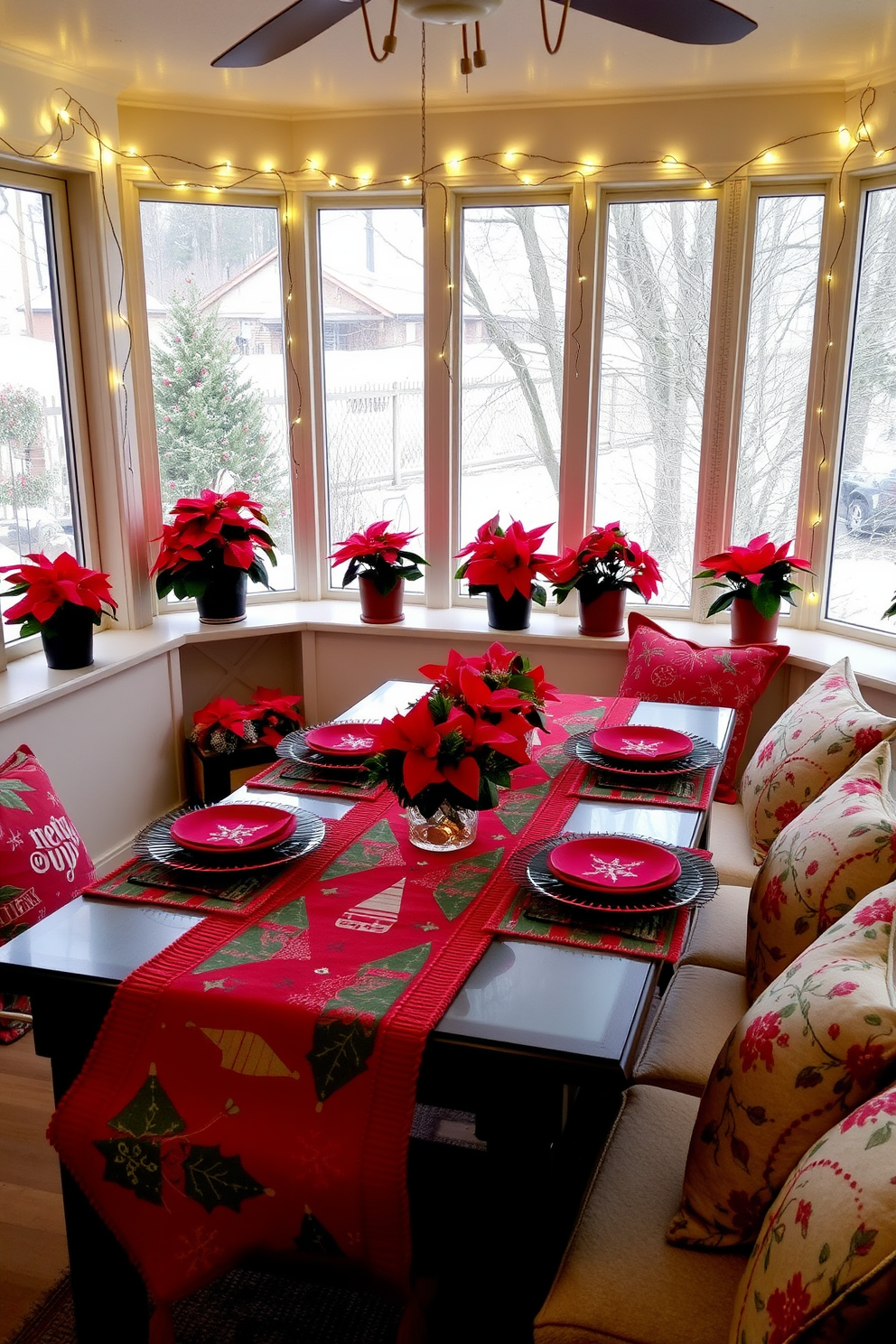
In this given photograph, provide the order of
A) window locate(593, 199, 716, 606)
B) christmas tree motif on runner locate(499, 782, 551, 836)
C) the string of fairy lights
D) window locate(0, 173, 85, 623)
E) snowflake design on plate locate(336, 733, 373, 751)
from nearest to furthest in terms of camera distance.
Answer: christmas tree motif on runner locate(499, 782, 551, 836) < snowflake design on plate locate(336, 733, 373, 751) < window locate(0, 173, 85, 623) < the string of fairy lights < window locate(593, 199, 716, 606)

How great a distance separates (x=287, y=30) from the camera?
2.07 m

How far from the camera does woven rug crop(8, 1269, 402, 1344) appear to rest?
71.4 inches

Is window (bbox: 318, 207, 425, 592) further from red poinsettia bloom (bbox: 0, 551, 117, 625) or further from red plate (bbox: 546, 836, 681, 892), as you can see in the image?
red plate (bbox: 546, 836, 681, 892)

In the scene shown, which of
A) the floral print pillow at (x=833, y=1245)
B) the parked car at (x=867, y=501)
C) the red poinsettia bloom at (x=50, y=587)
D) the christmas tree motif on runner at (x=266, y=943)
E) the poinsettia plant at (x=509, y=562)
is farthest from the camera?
the poinsettia plant at (x=509, y=562)

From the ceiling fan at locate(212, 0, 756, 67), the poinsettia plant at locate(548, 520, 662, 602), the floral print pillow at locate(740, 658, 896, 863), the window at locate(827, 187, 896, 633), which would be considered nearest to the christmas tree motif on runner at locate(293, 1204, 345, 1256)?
the floral print pillow at locate(740, 658, 896, 863)

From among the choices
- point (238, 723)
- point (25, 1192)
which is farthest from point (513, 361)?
point (25, 1192)

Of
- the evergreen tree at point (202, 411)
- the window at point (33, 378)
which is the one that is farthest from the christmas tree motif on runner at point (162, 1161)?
the evergreen tree at point (202, 411)

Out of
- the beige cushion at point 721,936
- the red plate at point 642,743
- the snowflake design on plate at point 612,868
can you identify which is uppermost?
the red plate at point 642,743

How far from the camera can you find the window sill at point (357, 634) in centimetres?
326

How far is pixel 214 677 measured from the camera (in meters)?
4.14

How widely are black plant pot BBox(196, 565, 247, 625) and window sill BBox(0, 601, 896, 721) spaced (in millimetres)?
62

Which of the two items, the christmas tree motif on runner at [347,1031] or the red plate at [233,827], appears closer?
the christmas tree motif on runner at [347,1031]

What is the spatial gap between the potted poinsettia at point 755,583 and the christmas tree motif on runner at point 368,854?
2006 mm

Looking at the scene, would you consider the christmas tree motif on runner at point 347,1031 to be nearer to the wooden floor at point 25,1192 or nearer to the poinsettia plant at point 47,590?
the wooden floor at point 25,1192
